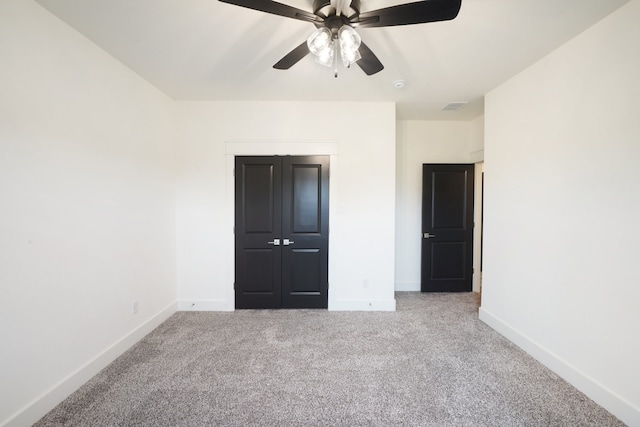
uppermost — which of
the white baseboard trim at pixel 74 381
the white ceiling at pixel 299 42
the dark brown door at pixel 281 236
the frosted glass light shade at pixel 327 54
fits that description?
the white ceiling at pixel 299 42

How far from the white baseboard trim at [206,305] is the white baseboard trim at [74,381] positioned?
50 cm

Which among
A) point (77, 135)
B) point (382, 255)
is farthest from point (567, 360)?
point (77, 135)

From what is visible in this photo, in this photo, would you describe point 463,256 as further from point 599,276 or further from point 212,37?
point 212,37

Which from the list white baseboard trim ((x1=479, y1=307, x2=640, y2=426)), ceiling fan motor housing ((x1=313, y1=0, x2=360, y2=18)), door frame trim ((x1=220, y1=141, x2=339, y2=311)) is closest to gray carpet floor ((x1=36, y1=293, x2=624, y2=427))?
white baseboard trim ((x1=479, y1=307, x2=640, y2=426))

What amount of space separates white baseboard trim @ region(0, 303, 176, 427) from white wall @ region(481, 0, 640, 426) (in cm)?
380

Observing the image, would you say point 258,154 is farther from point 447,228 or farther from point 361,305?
point 447,228

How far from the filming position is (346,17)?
1557 millimetres

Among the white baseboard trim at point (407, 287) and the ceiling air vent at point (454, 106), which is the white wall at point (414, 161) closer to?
the white baseboard trim at point (407, 287)

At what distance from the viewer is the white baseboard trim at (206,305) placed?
332cm

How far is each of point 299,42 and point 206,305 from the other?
319 centimetres

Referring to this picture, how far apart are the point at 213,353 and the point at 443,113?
4141 millimetres

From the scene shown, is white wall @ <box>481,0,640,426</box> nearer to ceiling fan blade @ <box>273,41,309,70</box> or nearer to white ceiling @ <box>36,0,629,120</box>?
white ceiling @ <box>36,0,629,120</box>

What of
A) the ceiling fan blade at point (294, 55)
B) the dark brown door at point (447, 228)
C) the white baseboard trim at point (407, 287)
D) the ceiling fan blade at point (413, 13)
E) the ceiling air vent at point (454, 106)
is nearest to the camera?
the ceiling fan blade at point (413, 13)

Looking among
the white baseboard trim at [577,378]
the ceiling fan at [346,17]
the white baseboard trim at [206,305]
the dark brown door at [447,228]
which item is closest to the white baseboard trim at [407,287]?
the dark brown door at [447,228]
